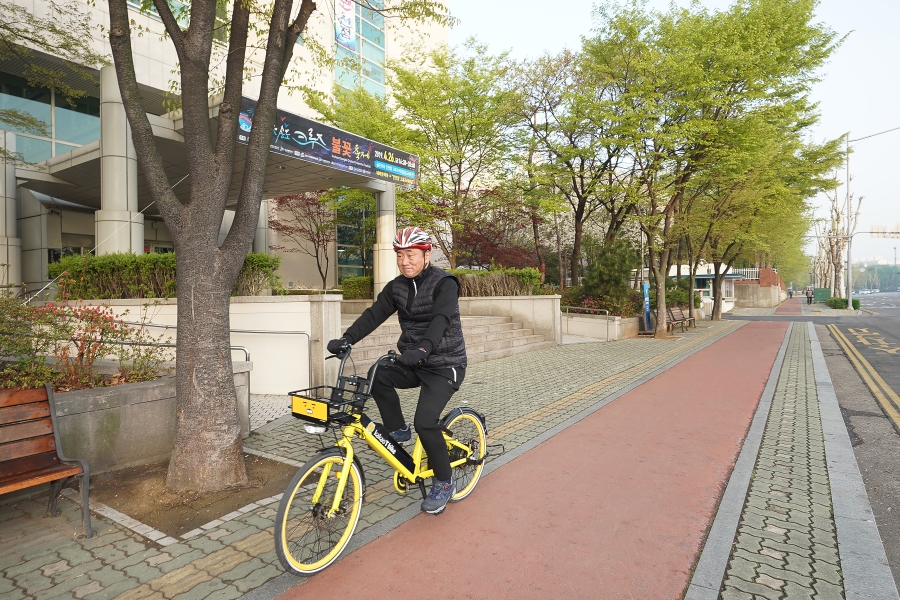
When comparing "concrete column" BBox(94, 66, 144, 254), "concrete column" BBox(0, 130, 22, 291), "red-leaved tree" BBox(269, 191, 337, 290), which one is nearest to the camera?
"concrete column" BBox(94, 66, 144, 254)

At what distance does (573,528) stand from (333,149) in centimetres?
1178

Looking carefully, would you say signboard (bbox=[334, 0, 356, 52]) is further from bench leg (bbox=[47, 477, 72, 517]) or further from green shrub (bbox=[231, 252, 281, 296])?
bench leg (bbox=[47, 477, 72, 517])

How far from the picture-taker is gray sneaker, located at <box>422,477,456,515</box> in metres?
3.62

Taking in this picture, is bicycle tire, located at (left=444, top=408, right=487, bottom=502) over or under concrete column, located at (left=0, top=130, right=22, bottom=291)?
under

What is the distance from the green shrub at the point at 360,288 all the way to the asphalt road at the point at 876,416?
13.5 metres

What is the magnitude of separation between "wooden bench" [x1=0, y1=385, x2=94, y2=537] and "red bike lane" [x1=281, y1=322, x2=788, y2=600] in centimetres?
180

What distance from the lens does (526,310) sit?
615 inches

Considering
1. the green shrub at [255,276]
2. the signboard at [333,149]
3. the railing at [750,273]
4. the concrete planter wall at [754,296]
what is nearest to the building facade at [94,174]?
the signboard at [333,149]

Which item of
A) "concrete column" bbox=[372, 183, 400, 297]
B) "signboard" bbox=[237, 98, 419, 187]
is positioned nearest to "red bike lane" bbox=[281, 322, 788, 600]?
"signboard" bbox=[237, 98, 419, 187]

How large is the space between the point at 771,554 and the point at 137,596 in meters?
3.75

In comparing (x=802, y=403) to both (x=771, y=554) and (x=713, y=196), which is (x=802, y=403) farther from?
(x=713, y=196)

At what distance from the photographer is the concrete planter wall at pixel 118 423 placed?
13.9 feet

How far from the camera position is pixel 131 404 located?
465 centimetres

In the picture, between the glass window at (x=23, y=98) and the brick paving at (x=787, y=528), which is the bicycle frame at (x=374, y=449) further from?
the glass window at (x=23, y=98)
